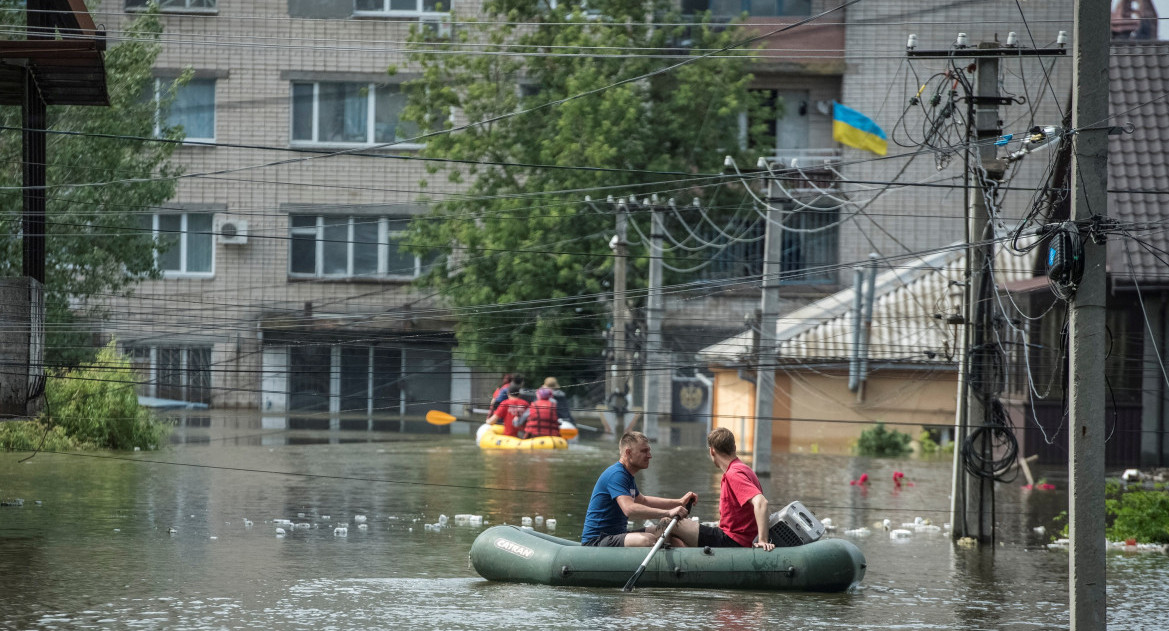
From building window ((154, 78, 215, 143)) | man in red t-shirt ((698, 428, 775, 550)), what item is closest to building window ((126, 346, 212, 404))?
building window ((154, 78, 215, 143))

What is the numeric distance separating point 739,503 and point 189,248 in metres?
33.5

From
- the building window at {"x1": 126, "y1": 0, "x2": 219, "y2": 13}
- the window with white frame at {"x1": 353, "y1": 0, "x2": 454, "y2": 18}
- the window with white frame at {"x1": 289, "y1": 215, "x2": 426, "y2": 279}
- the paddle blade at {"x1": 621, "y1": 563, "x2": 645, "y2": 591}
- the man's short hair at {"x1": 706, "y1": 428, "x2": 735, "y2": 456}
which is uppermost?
the window with white frame at {"x1": 353, "y1": 0, "x2": 454, "y2": 18}

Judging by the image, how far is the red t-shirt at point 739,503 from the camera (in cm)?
1378

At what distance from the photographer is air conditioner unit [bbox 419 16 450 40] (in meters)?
40.8

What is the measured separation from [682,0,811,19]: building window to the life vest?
55.4 ft

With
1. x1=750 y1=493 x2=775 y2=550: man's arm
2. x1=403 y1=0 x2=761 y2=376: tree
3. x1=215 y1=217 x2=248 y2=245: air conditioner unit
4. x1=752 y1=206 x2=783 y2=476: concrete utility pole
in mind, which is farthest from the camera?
x1=215 y1=217 x2=248 y2=245: air conditioner unit

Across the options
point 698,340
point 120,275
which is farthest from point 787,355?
point 120,275

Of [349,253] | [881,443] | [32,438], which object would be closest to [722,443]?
[32,438]

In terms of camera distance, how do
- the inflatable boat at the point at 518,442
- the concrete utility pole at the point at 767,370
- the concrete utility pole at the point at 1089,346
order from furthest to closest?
the inflatable boat at the point at 518,442, the concrete utility pole at the point at 767,370, the concrete utility pole at the point at 1089,346

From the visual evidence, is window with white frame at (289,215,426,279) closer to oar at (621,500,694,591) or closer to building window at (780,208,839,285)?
building window at (780,208,839,285)

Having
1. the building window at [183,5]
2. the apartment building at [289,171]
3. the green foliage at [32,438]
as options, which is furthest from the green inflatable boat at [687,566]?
the building window at [183,5]

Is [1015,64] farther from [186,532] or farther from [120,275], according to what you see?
[186,532]

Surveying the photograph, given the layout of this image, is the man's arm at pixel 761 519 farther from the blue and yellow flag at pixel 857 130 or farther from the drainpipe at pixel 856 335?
the blue and yellow flag at pixel 857 130

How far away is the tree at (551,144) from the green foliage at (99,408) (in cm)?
1025
